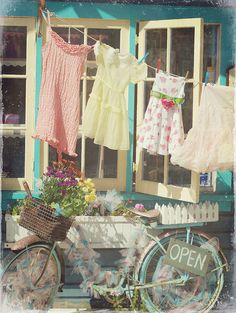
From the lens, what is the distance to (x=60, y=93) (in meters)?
6.51

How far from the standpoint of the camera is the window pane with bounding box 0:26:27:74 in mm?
6801

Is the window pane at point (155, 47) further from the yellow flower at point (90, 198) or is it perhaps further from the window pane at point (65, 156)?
the yellow flower at point (90, 198)

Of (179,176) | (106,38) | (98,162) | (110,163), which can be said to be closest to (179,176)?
(179,176)

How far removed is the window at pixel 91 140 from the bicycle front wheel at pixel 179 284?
875 mm

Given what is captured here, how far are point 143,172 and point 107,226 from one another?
2.41ft

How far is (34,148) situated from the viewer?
684 centimetres

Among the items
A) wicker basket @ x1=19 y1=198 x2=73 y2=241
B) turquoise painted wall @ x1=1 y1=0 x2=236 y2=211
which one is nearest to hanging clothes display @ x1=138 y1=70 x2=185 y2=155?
turquoise painted wall @ x1=1 y1=0 x2=236 y2=211

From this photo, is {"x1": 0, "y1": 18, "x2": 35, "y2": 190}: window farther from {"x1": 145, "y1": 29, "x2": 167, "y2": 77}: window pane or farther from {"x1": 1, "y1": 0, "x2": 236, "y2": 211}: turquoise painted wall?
{"x1": 145, "y1": 29, "x2": 167, "y2": 77}: window pane

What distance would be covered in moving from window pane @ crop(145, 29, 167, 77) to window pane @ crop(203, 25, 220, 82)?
2.02 feet

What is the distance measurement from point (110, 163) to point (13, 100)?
115 centimetres

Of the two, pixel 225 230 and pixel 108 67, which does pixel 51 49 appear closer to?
pixel 108 67

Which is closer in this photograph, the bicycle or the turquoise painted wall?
the bicycle

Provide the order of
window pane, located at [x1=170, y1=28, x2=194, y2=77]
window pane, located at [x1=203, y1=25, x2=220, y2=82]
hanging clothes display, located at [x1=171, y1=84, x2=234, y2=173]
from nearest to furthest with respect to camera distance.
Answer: hanging clothes display, located at [x1=171, y1=84, x2=234, y2=173] → window pane, located at [x1=170, y1=28, x2=194, y2=77] → window pane, located at [x1=203, y1=25, x2=220, y2=82]

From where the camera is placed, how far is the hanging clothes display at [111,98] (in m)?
6.35
